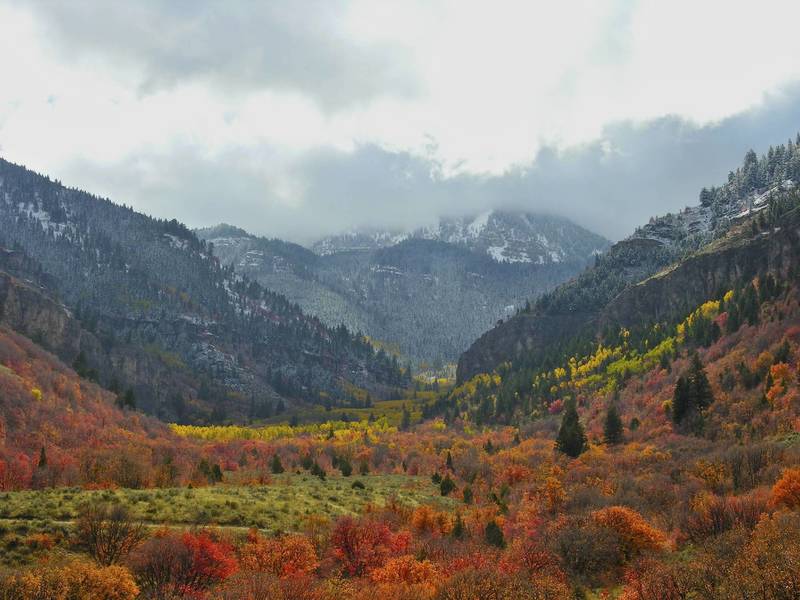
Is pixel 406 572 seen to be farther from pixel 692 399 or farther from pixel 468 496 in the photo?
pixel 692 399

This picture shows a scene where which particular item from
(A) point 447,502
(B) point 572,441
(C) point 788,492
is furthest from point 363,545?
(B) point 572,441

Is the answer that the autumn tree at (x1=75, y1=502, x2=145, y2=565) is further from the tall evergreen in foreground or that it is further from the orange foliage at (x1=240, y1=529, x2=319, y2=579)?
the tall evergreen in foreground

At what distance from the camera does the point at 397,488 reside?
96.9 metres

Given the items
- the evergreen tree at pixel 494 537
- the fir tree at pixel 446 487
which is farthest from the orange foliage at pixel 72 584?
the fir tree at pixel 446 487

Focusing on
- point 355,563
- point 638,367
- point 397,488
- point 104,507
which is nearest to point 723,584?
point 355,563

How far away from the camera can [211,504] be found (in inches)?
2474

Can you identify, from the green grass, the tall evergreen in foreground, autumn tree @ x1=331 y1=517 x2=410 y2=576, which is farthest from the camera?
the tall evergreen in foreground

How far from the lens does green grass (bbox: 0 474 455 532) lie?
53594 millimetres

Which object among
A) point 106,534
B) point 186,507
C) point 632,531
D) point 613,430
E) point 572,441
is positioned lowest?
point 572,441

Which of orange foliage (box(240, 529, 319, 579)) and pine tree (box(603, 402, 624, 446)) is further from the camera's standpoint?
pine tree (box(603, 402, 624, 446))

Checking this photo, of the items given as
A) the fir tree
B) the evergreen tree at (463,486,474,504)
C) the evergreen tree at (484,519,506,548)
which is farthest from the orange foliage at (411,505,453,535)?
the fir tree

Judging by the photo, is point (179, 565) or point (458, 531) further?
point (458, 531)

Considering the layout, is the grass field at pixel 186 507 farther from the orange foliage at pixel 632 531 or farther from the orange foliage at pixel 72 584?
the orange foliage at pixel 632 531

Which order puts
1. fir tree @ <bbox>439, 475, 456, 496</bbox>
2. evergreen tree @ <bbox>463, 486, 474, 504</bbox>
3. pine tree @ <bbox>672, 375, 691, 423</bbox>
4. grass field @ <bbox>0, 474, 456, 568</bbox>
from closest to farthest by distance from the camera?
grass field @ <bbox>0, 474, 456, 568</bbox>, evergreen tree @ <bbox>463, 486, 474, 504</bbox>, fir tree @ <bbox>439, 475, 456, 496</bbox>, pine tree @ <bbox>672, 375, 691, 423</bbox>
